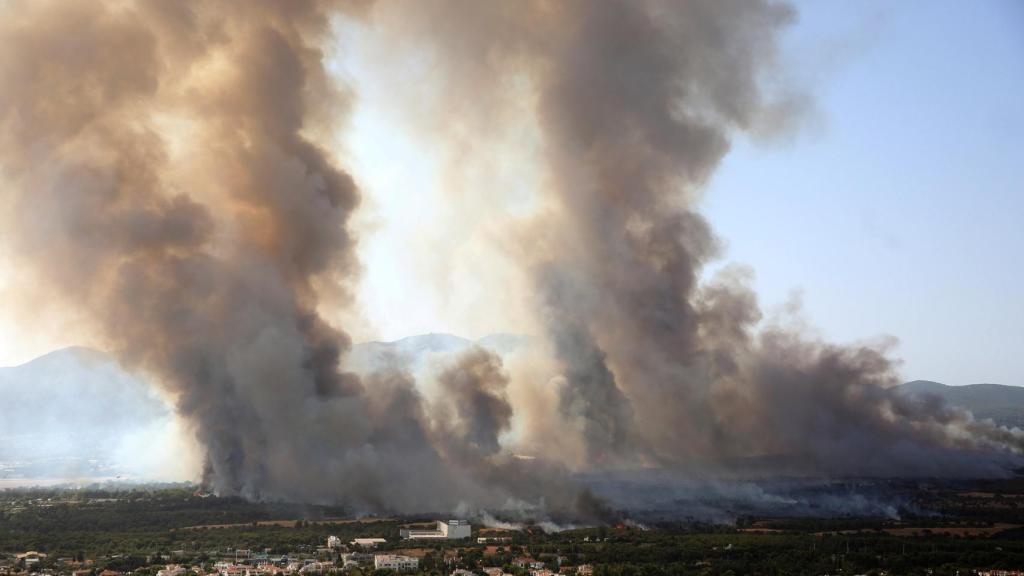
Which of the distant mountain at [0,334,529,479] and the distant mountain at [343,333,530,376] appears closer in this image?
the distant mountain at [343,333,530,376]

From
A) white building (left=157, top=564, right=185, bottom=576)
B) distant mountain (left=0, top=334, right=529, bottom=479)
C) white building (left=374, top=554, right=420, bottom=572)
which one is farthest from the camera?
distant mountain (left=0, top=334, right=529, bottom=479)

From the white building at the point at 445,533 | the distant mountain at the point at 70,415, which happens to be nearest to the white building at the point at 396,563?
the white building at the point at 445,533

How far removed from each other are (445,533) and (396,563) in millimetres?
7309

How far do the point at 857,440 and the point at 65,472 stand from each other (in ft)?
189

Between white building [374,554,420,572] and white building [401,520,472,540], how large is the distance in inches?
231

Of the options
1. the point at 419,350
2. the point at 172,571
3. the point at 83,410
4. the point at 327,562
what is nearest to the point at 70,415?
the point at 83,410

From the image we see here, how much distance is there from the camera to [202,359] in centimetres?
5819

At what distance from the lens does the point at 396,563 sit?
145 ft

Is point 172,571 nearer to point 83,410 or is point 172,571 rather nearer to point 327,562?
point 327,562

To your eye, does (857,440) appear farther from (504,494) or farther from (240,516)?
(240,516)

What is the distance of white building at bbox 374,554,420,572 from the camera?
1725 inches

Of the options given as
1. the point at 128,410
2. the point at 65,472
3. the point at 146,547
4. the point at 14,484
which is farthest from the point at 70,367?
the point at 146,547

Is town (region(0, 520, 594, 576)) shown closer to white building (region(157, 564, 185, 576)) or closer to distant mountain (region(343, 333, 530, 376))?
white building (region(157, 564, 185, 576))

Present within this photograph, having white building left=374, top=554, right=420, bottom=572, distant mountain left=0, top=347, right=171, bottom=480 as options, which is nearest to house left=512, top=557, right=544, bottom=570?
white building left=374, top=554, right=420, bottom=572
